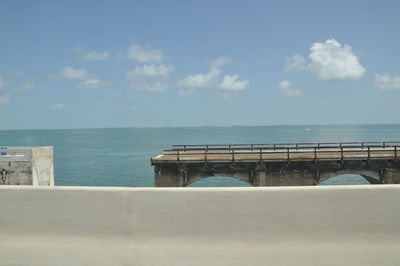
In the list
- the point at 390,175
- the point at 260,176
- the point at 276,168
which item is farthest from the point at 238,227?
the point at 390,175

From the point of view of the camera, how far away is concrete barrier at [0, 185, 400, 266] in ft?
12.8

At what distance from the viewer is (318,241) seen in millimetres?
3943

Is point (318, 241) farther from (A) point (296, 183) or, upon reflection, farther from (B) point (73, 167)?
(B) point (73, 167)

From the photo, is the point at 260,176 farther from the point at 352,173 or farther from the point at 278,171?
the point at 352,173

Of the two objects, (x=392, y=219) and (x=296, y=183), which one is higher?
(x=392, y=219)

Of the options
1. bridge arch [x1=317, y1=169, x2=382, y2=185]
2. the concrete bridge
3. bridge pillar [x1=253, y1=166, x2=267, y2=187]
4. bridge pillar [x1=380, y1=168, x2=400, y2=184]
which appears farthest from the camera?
bridge pillar [x1=380, y1=168, x2=400, y2=184]

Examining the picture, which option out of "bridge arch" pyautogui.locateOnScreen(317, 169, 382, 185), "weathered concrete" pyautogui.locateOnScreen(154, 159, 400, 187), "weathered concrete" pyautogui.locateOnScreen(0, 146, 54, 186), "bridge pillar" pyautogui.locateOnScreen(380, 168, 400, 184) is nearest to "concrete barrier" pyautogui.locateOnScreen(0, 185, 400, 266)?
"weathered concrete" pyautogui.locateOnScreen(154, 159, 400, 187)

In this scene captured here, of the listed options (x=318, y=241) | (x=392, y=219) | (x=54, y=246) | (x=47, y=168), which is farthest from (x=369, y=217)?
(x=47, y=168)

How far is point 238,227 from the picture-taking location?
13.0 ft

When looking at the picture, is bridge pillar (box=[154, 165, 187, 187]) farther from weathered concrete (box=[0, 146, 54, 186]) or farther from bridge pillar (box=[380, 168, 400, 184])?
bridge pillar (box=[380, 168, 400, 184])

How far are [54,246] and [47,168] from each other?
102ft

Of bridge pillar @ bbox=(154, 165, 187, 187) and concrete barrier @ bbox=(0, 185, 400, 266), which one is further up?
concrete barrier @ bbox=(0, 185, 400, 266)

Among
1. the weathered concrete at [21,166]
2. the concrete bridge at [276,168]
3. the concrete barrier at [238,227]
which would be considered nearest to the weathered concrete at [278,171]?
the concrete bridge at [276,168]

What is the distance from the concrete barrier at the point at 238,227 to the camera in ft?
12.8
